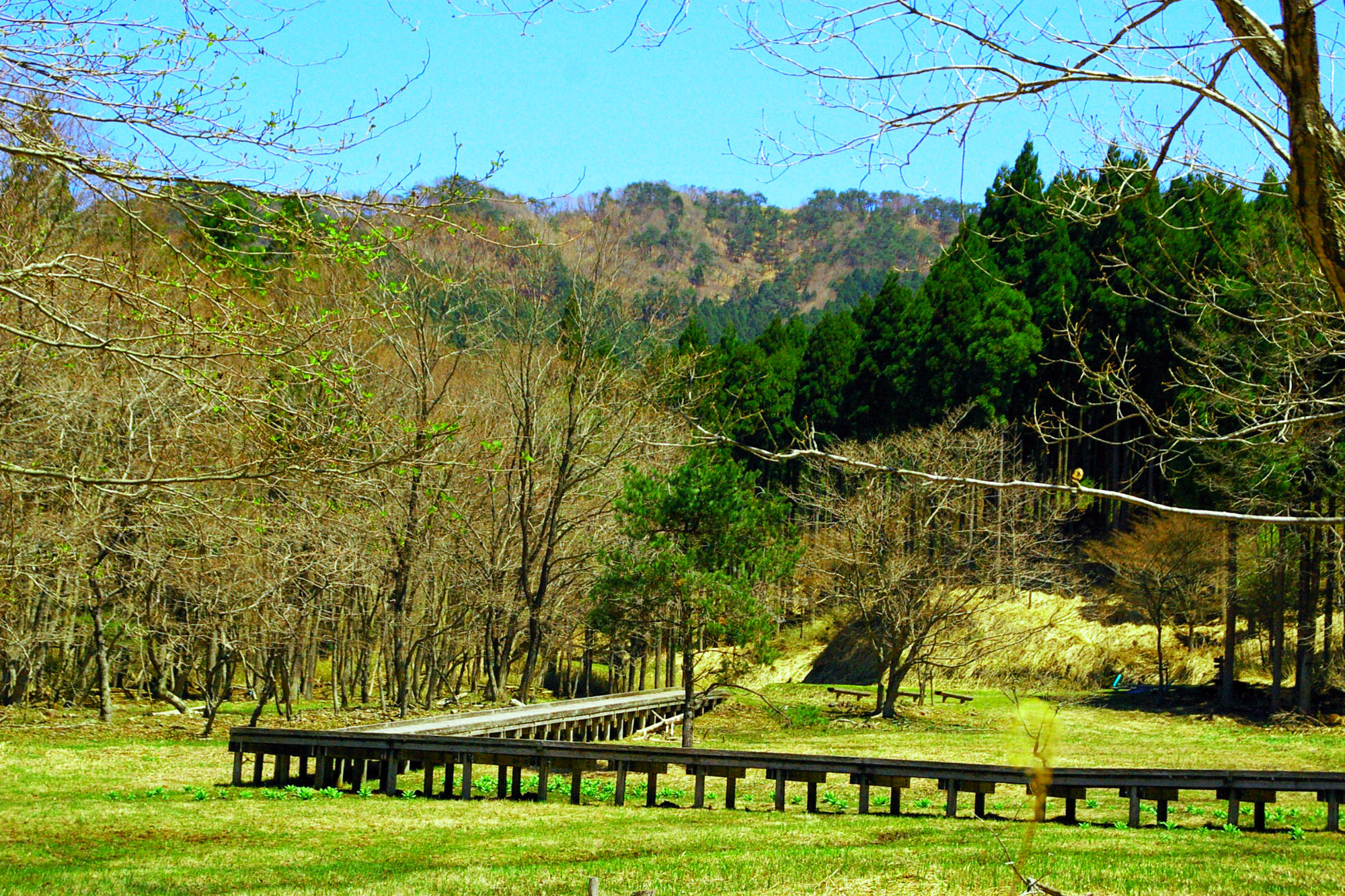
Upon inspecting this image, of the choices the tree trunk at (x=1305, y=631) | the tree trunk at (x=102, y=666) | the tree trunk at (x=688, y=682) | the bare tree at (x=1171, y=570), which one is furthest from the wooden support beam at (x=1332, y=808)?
the bare tree at (x=1171, y=570)

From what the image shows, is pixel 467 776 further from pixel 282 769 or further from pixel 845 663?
pixel 845 663

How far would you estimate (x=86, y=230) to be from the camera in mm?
13305

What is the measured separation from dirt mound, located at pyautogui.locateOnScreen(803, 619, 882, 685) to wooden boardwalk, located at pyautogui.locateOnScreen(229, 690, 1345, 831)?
26.4 metres

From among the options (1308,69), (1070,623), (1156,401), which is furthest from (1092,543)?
(1308,69)

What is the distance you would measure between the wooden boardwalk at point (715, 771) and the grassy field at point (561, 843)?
0.32 meters

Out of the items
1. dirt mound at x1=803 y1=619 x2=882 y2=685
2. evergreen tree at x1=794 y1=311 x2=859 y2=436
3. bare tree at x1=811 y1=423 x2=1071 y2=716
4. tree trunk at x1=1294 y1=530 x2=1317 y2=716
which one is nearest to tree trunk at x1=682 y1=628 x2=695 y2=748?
bare tree at x1=811 y1=423 x2=1071 y2=716

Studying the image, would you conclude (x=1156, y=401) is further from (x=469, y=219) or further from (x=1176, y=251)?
(x=469, y=219)

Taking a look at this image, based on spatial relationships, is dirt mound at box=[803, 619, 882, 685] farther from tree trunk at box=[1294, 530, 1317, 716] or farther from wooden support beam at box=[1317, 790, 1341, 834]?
wooden support beam at box=[1317, 790, 1341, 834]

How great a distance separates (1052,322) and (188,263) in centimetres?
3246

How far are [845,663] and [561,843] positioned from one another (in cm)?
3326

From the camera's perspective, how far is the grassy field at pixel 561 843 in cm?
745

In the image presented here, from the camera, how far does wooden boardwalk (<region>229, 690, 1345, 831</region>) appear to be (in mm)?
10727

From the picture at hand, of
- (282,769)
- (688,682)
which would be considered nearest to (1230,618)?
(688,682)

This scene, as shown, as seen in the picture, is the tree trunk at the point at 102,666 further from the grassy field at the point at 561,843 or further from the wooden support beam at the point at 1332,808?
the wooden support beam at the point at 1332,808
